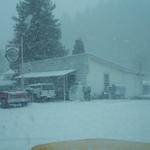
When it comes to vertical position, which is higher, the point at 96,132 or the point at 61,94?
the point at 61,94

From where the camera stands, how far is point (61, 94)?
29.0 ft

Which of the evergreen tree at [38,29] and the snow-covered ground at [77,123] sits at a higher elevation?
the evergreen tree at [38,29]

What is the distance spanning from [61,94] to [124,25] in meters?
3.83

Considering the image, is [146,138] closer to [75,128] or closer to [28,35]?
[75,128]

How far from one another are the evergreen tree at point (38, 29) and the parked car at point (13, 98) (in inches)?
91.6

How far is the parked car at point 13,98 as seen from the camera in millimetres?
8141

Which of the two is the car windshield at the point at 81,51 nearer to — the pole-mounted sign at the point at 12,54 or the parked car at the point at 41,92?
the pole-mounted sign at the point at 12,54

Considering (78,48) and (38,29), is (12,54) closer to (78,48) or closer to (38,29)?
(38,29)

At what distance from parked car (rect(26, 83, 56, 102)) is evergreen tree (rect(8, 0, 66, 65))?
2.68 meters

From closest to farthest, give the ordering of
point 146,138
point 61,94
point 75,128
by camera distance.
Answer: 1. point 146,138
2. point 75,128
3. point 61,94

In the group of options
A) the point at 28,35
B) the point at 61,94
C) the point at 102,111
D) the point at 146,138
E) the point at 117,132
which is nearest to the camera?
the point at 146,138

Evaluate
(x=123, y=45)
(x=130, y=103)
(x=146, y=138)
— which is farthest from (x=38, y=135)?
(x=130, y=103)

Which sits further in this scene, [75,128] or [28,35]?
[28,35]

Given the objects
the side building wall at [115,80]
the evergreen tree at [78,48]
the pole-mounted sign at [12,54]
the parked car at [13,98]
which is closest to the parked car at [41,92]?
the parked car at [13,98]
